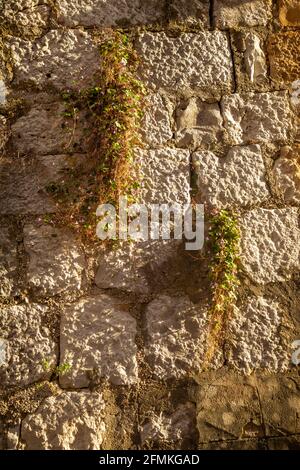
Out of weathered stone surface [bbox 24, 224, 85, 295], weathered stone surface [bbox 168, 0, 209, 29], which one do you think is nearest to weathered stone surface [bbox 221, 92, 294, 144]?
weathered stone surface [bbox 168, 0, 209, 29]

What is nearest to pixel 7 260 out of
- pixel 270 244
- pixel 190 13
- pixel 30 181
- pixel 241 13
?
pixel 30 181

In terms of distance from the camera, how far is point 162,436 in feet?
6.08

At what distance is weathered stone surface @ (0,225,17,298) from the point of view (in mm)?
1946

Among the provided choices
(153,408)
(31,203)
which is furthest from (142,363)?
(31,203)

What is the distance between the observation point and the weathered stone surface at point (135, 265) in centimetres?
199

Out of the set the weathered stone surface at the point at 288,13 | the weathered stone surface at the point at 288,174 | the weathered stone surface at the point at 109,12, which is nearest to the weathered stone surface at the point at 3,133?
the weathered stone surface at the point at 109,12

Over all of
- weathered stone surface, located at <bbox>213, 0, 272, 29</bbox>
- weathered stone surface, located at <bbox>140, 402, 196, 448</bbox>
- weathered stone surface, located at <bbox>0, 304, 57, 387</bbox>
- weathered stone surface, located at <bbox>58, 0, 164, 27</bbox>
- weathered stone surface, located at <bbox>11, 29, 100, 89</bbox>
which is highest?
weathered stone surface, located at <bbox>213, 0, 272, 29</bbox>

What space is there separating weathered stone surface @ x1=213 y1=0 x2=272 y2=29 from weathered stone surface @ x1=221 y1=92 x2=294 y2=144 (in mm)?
405

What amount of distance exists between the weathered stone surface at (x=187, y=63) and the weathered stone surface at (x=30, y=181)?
0.61 metres

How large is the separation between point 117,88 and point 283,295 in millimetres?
1280

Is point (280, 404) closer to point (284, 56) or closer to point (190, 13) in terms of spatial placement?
point (284, 56)

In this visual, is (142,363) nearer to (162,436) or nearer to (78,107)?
(162,436)

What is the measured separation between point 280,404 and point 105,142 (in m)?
1.45

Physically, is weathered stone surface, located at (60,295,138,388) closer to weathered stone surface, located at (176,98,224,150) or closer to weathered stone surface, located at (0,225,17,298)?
weathered stone surface, located at (0,225,17,298)
